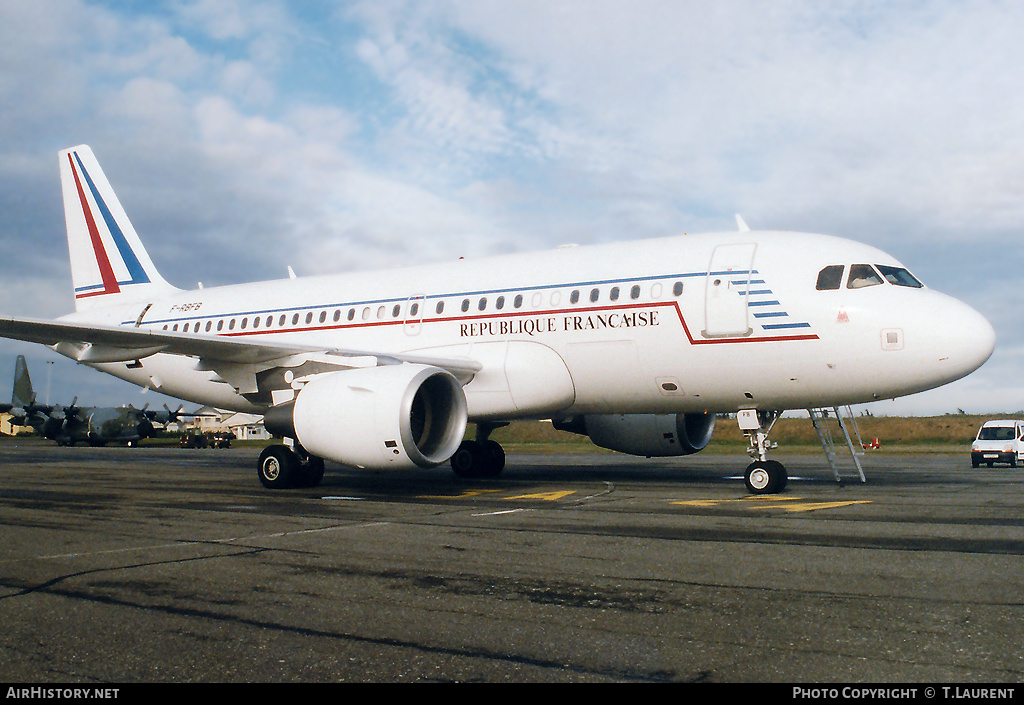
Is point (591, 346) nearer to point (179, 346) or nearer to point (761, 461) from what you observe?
point (761, 461)

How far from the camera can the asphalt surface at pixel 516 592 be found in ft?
12.0

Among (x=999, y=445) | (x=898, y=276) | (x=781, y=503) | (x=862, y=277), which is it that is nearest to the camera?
(x=781, y=503)

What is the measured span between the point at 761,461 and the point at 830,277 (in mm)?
3033

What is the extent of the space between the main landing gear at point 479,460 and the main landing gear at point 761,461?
5964mm

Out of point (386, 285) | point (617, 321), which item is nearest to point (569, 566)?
point (617, 321)

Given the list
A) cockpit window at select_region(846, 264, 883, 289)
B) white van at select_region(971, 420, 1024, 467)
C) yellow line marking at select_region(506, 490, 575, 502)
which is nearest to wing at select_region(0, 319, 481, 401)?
yellow line marking at select_region(506, 490, 575, 502)

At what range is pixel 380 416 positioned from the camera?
36.7ft

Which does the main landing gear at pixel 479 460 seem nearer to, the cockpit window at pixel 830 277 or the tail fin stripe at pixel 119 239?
the cockpit window at pixel 830 277

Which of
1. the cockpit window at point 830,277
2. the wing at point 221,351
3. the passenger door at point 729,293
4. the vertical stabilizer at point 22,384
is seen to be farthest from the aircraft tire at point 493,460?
the vertical stabilizer at point 22,384

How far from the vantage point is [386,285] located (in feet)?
52.1

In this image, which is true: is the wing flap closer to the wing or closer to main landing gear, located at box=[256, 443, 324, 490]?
the wing

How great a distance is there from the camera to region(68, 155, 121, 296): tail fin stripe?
19.6 meters

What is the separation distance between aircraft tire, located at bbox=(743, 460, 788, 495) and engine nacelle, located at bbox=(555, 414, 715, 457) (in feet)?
11.5

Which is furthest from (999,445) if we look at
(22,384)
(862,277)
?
(22,384)
